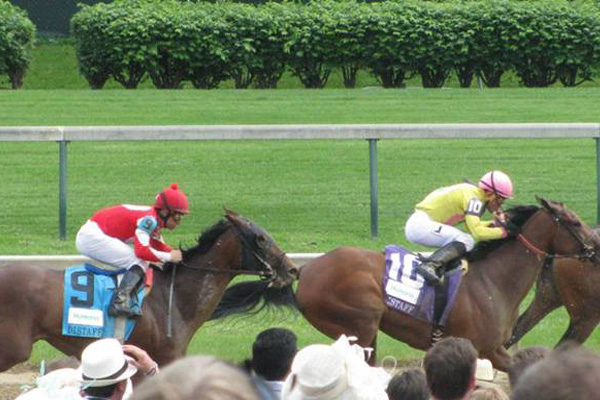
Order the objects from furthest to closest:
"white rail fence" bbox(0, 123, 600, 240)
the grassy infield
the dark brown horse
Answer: the grassy infield < "white rail fence" bbox(0, 123, 600, 240) < the dark brown horse

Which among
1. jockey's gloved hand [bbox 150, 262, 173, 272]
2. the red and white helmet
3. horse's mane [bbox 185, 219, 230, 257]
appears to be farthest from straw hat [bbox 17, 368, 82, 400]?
horse's mane [bbox 185, 219, 230, 257]

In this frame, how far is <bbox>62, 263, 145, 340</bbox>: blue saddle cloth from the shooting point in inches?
310

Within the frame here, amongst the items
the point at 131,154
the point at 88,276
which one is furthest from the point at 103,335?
the point at 131,154

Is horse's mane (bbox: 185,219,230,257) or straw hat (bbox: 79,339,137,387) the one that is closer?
straw hat (bbox: 79,339,137,387)

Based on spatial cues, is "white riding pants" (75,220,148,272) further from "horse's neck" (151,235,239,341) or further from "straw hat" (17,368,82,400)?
"straw hat" (17,368,82,400)

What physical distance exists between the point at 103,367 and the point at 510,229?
4719 millimetres

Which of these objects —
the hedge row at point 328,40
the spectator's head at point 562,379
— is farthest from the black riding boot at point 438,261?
the hedge row at point 328,40

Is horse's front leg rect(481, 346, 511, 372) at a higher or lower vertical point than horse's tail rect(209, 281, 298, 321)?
lower

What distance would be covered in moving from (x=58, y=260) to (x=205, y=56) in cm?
1078

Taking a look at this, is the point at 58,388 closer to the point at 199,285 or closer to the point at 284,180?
the point at 199,285

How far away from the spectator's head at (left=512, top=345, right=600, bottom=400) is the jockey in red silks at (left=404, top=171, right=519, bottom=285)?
5920mm

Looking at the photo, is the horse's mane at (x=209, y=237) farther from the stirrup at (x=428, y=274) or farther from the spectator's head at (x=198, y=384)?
the spectator's head at (x=198, y=384)

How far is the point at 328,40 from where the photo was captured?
20.8 metres

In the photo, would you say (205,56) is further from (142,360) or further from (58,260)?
(142,360)
